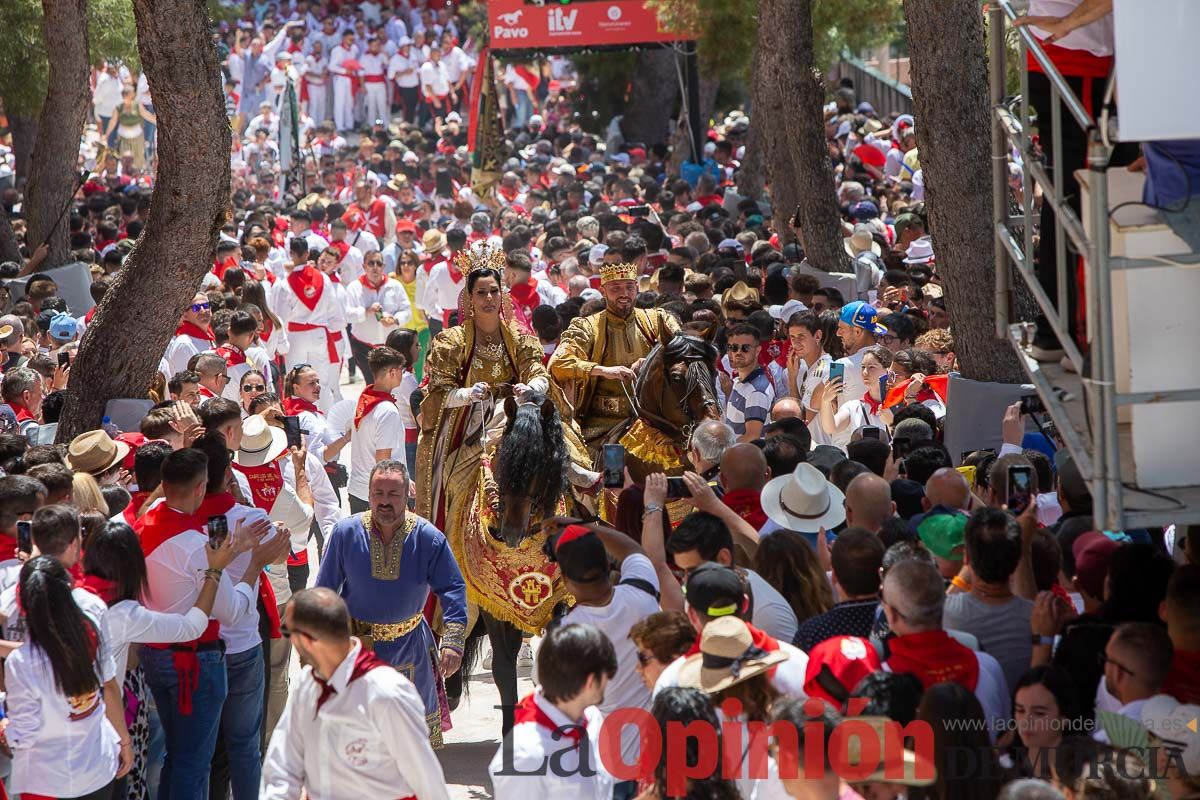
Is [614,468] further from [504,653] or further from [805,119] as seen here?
[805,119]

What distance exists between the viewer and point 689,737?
15.0ft

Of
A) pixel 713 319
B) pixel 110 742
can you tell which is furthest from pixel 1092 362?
pixel 713 319

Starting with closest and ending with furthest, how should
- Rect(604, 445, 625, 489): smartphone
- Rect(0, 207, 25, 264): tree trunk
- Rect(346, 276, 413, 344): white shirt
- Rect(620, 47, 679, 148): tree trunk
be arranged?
Rect(604, 445, 625, 489): smartphone < Rect(346, 276, 413, 344): white shirt < Rect(0, 207, 25, 264): tree trunk < Rect(620, 47, 679, 148): tree trunk

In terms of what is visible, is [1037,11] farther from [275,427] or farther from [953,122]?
[275,427]

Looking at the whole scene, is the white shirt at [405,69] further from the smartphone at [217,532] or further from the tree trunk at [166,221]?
the smartphone at [217,532]

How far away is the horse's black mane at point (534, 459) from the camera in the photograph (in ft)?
25.5

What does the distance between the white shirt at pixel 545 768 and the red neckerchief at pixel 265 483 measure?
4.28 metres

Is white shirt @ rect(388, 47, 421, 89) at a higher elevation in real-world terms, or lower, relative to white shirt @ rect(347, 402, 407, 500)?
higher

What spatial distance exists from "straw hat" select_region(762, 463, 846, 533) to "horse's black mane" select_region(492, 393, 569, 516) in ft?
4.78

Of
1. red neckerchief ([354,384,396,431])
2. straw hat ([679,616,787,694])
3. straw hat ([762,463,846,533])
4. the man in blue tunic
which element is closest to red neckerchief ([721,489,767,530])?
straw hat ([762,463,846,533])

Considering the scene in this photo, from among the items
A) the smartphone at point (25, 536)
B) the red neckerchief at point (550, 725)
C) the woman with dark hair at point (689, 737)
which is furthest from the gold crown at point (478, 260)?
the woman with dark hair at point (689, 737)

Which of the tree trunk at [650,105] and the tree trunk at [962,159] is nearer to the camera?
the tree trunk at [962,159]

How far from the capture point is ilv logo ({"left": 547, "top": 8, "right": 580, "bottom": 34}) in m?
27.2

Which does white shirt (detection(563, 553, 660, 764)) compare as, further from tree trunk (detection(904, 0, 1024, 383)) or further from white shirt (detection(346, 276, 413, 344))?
white shirt (detection(346, 276, 413, 344))
